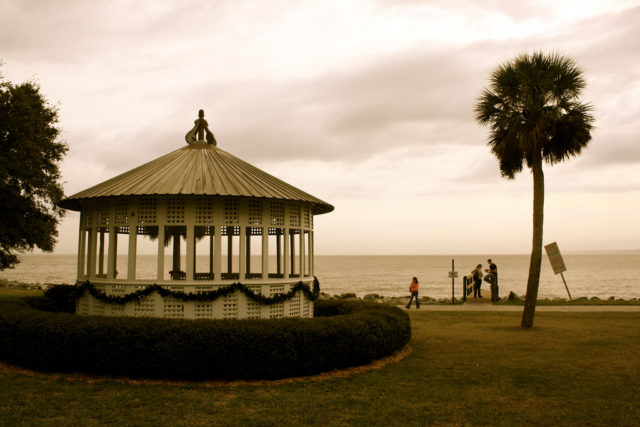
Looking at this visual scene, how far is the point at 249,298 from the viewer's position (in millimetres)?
12867

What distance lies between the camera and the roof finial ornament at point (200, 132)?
15953 millimetres

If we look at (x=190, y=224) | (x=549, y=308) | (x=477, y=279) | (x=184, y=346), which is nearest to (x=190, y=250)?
(x=190, y=224)

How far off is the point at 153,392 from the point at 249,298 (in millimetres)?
3890

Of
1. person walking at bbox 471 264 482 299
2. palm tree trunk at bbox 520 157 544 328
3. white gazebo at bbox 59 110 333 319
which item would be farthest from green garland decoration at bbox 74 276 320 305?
person walking at bbox 471 264 482 299

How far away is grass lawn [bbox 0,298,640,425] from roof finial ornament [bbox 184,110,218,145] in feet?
26.2

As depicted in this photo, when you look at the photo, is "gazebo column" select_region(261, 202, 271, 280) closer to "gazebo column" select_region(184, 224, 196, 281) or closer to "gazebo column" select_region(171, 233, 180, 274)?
"gazebo column" select_region(184, 224, 196, 281)

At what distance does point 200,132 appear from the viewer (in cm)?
1609

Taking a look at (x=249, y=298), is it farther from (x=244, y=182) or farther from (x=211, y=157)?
(x=211, y=157)

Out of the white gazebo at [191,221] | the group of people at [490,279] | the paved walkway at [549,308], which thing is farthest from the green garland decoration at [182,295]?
the group of people at [490,279]

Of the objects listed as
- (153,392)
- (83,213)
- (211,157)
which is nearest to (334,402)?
(153,392)

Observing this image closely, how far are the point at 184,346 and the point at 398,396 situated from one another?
13.8ft

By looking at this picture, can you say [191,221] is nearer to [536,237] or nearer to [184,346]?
[184,346]

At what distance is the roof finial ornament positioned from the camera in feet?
52.3

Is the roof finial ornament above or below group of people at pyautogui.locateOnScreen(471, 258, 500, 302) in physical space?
above
